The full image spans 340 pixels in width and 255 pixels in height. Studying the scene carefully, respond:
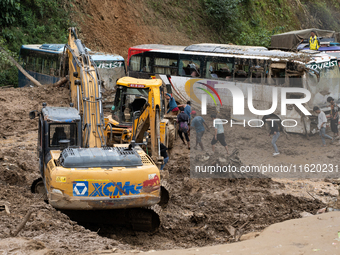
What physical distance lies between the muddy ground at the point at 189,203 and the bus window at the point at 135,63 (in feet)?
22.9

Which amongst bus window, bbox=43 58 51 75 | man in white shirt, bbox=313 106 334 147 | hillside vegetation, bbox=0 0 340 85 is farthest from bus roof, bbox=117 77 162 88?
hillside vegetation, bbox=0 0 340 85

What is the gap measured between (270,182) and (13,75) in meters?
17.0

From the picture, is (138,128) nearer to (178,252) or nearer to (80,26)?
(178,252)

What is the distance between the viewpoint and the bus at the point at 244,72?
15.8 metres

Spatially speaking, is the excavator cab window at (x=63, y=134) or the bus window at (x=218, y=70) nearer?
the excavator cab window at (x=63, y=134)

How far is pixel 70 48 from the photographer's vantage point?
40.0 ft

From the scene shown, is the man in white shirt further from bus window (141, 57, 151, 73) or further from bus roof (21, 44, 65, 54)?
bus roof (21, 44, 65, 54)

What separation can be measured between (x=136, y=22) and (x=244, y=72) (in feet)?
50.7

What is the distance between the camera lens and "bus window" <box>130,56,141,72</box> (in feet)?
70.5

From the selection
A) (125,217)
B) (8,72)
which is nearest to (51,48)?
(8,72)

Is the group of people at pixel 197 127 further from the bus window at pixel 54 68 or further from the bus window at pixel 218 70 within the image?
the bus window at pixel 54 68

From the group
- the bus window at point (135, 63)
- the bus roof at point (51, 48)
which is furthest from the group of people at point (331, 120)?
the bus roof at point (51, 48)

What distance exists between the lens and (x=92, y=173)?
771 cm

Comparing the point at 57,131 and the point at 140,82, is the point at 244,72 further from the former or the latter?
the point at 57,131
